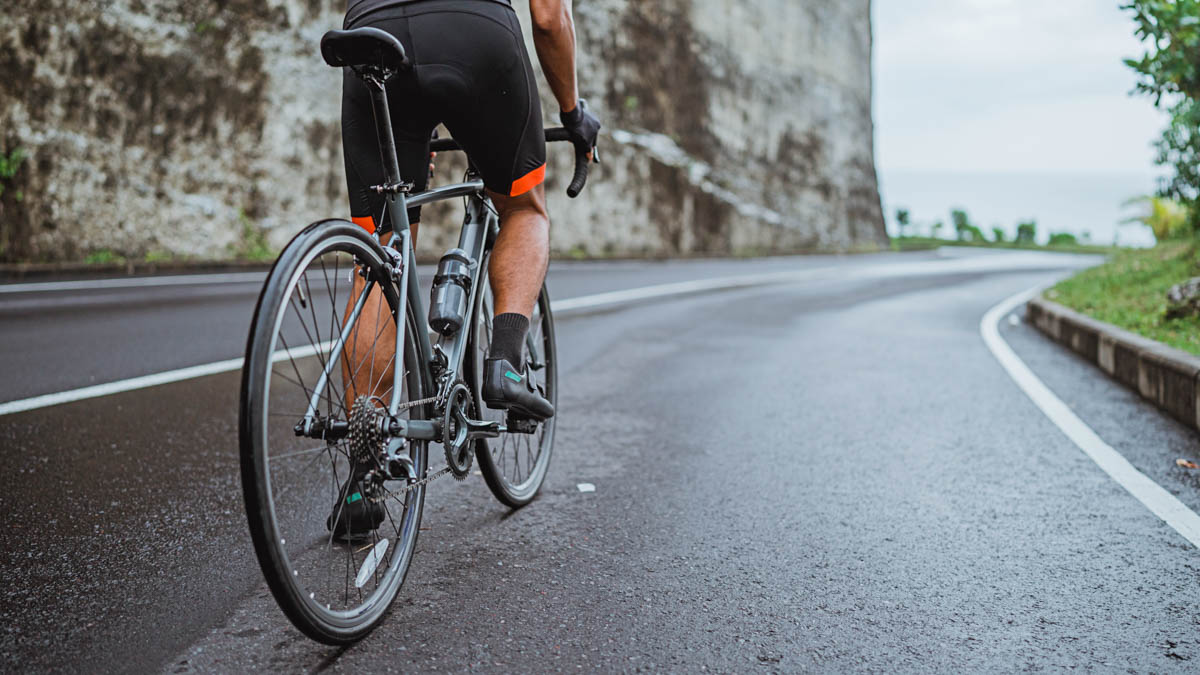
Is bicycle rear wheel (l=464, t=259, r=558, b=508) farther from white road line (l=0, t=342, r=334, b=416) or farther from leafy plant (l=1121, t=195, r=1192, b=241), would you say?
leafy plant (l=1121, t=195, r=1192, b=241)

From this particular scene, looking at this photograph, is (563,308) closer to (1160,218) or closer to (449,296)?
(449,296)

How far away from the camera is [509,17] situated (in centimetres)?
261

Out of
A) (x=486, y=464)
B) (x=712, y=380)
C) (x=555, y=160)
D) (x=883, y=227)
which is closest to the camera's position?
(x=486, y=464)

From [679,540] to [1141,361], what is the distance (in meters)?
4.11

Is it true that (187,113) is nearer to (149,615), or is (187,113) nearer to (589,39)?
(589,39)

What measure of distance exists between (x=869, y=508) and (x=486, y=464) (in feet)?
4.50

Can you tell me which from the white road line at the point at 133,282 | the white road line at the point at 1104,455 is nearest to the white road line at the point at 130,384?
the white road line at the point at 1104,455

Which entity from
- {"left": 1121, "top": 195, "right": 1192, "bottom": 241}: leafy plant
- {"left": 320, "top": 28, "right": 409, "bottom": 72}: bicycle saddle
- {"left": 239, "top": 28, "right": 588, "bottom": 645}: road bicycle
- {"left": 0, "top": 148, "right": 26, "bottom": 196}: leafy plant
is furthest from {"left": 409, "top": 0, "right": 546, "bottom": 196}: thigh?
{"left": 1121, "top": 195, "right": 1192, "bottom": 241}: leafy plant

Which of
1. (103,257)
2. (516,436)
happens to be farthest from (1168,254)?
(103,257)

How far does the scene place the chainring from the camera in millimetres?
2590

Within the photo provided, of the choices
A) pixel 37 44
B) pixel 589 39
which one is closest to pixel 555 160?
pixel 589 39

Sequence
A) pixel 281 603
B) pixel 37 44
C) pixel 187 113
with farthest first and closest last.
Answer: pixel 187 113, pixel 37 44, pixel 281 603

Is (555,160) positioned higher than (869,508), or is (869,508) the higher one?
(555,160)

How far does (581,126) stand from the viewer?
115 inches
